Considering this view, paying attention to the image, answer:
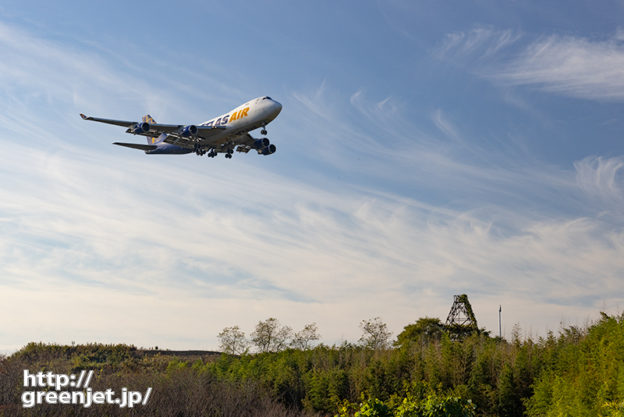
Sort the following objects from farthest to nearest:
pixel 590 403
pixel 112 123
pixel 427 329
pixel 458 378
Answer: pixel 427 329 < pixel 112 123 < pixel 458 378 < pixel 590 403

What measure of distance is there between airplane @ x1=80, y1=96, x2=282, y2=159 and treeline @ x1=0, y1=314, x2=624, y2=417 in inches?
594

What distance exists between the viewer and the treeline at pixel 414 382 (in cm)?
1486

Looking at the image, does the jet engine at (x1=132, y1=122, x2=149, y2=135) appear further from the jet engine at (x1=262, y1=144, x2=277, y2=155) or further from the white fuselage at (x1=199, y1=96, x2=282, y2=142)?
the jet engine at (x1=262, y1=144, x2=277, y2=155)

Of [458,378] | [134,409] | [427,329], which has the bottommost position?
[134,409]

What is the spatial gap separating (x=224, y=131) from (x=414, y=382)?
22.6 metres

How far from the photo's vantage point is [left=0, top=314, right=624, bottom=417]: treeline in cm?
1486

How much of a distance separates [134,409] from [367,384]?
9.65 m

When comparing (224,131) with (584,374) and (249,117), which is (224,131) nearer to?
(249,117)

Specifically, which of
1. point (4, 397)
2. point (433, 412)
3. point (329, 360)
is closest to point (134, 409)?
point (4, 397)

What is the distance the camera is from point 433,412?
11.8m

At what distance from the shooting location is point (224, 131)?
38469 mm

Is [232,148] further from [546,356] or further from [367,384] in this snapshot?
[546,356]

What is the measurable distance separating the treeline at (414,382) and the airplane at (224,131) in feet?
49.5

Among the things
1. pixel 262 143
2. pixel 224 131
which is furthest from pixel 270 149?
pixel 224 131
